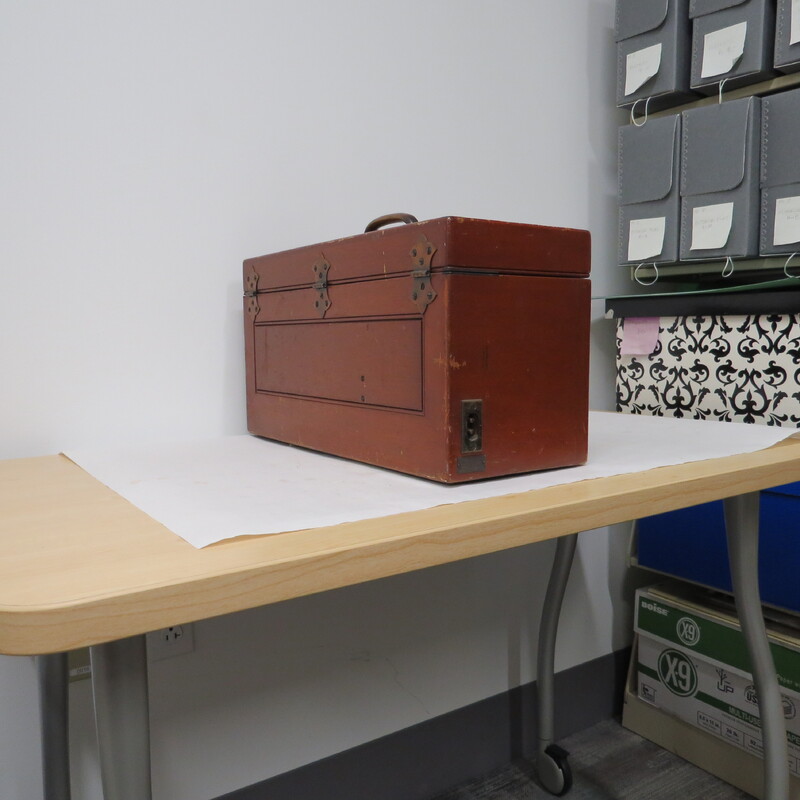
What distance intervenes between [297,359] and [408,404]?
0.79 feet

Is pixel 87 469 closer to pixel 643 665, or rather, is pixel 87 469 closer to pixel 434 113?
pixel 434 113

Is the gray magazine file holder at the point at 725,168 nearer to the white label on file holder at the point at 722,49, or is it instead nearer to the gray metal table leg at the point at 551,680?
the white label on file holder at the point at 722,49

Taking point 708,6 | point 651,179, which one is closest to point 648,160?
point 651,179

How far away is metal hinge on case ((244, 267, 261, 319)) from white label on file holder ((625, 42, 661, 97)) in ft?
2.69

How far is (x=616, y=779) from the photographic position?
51.7 inches

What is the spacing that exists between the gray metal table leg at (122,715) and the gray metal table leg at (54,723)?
1.27ft

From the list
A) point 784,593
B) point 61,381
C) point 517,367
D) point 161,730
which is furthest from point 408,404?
point 784,593

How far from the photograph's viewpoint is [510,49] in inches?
52.7

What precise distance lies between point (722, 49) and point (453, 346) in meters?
0.90

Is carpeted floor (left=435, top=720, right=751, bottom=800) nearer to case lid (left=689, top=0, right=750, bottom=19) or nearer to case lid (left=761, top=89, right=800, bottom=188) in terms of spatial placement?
case lid (left=761, top=89, right=800, bottom=188)

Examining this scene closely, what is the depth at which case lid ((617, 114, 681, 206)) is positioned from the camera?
127cm

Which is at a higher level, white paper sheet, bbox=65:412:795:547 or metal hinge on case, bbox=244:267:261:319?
metal hinge on case, bbox=244:267:261:319

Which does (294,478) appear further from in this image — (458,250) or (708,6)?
(708,6)

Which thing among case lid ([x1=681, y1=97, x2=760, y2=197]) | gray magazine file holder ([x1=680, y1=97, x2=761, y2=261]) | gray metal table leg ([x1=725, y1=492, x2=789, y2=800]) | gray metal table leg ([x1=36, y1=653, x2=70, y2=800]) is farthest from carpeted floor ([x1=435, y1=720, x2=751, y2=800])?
case lid ([x1=681, y1=97, x2=760, y2=197])
